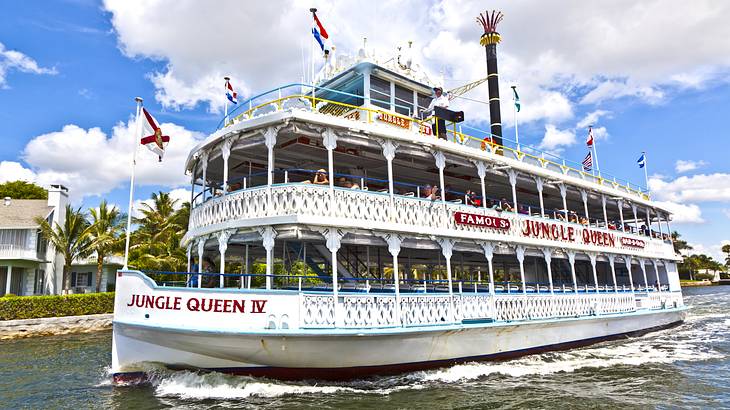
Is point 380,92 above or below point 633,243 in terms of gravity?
above

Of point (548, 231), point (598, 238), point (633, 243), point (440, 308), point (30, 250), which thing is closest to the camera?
point (440, 308)

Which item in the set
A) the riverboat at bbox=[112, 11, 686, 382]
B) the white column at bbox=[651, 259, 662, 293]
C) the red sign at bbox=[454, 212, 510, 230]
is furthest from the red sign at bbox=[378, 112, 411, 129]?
the white column at bbox=[651, 259, 662, 293]

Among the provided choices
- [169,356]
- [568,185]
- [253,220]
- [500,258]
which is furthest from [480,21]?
[169,356]

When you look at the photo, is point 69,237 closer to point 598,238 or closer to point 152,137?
point 152,137

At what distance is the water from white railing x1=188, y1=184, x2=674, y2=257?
369cm

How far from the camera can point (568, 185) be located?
18.5 meters

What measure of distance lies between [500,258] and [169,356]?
563 inches

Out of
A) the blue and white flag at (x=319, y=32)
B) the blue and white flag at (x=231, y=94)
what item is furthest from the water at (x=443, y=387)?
the blue and white flag at (x=319, y=32)

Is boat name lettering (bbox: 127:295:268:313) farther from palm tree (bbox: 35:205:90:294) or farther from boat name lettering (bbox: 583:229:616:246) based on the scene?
palm tree (bbox: 35:205:90:294)

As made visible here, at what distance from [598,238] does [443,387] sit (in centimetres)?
1101

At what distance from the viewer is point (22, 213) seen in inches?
1180

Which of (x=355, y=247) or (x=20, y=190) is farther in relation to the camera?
(x=20, y=190)

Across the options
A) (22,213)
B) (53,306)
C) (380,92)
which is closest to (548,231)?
(380,92)

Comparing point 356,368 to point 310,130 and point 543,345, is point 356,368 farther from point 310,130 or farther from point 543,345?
point 543,345
